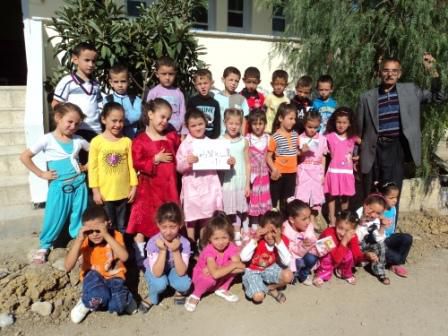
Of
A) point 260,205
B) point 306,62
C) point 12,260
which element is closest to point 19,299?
point 12,260

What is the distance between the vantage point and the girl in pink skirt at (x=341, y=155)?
448 centimetres

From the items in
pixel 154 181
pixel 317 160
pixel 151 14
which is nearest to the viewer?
pixel 154 181

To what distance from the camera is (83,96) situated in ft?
12.8

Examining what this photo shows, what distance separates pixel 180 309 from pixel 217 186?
47.8 inches

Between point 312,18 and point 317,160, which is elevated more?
point 312,18

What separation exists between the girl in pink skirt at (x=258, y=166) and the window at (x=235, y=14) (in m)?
6.61

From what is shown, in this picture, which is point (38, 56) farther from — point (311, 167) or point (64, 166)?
point (311, 167)

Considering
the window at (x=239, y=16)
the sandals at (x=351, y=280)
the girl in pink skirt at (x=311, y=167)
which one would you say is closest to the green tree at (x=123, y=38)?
the girl in pink skirt at (x=311, y=167)

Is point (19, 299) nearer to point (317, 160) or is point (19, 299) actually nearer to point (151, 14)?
point (317, 160)

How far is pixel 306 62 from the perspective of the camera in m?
6.09

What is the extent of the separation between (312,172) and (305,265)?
48.2 inches

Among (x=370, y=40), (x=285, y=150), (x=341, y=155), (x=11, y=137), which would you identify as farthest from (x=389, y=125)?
(x=11, y=137)

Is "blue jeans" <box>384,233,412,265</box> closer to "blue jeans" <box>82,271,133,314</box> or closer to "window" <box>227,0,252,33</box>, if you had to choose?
"blue jeans" <box>82,271,133,314</box>

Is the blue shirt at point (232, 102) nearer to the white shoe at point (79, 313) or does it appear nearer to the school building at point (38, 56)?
the school building at point (38, 56)
